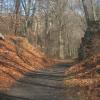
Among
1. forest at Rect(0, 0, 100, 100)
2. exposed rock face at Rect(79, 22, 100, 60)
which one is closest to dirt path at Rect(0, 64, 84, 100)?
forest at Rect(0, 0, 100, 100)

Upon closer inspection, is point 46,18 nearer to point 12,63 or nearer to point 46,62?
point 46,62

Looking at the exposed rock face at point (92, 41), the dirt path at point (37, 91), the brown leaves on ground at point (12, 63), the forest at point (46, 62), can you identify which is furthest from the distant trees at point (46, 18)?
the dirt path at point (37, 91)

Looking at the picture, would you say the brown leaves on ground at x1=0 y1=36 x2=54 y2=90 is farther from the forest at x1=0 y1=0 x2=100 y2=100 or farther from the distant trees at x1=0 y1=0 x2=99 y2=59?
the distant trees at x1=0 y1=0 x2=99 y2=59

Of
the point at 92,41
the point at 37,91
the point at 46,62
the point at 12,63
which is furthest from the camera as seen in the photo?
the point at 46,62

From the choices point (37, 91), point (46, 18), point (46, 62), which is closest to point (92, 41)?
point (46, 62)

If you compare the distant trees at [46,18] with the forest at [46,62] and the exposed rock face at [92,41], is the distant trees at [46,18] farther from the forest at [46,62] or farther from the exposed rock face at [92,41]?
the exposed rock face at [92,41]

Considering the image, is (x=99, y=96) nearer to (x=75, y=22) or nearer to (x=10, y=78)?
(x=10, y=78)

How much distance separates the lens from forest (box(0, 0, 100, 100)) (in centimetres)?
1445

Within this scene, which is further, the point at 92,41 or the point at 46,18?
the point at 46,18

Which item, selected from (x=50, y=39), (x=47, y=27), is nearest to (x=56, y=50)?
(x=50, y=39)

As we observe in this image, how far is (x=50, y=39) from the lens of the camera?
7050 cm

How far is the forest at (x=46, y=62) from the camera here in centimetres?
1445

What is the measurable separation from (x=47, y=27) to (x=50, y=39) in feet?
20.3

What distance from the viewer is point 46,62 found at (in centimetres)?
3659
